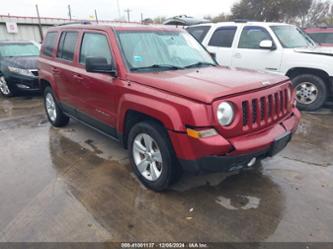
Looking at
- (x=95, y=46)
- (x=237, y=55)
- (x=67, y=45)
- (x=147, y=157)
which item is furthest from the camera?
Result: (x=237, y=55)

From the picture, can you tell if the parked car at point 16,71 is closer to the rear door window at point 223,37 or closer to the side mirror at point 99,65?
the rear door window at point 223,37

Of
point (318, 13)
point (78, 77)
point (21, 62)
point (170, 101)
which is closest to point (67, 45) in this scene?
point (78, 77)

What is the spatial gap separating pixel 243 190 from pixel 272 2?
1177 inches

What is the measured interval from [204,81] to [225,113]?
484 millimetres

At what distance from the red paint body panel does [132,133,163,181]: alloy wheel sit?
0.31m

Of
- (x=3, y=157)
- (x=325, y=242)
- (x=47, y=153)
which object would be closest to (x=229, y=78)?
(x=325, y=242)

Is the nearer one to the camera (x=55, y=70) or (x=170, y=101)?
(x=170, y=101)

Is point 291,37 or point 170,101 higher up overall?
point 291,37

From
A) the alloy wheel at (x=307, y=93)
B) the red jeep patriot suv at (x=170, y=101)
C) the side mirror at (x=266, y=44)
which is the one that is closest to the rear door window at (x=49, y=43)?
the red jeep patriot suv at (x=170, y=101)

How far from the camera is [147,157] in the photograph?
3.30 m

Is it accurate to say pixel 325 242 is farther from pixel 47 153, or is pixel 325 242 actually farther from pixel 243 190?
pixel 47 153

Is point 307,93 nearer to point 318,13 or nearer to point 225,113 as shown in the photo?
point 225,113

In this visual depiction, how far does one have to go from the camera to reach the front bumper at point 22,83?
25.6ft

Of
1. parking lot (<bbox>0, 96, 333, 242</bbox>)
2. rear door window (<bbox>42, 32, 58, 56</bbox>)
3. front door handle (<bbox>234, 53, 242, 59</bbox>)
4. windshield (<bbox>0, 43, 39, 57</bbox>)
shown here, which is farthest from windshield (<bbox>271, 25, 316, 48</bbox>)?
windshield (<bbox>0, 43, 39, 57</bbox>)
